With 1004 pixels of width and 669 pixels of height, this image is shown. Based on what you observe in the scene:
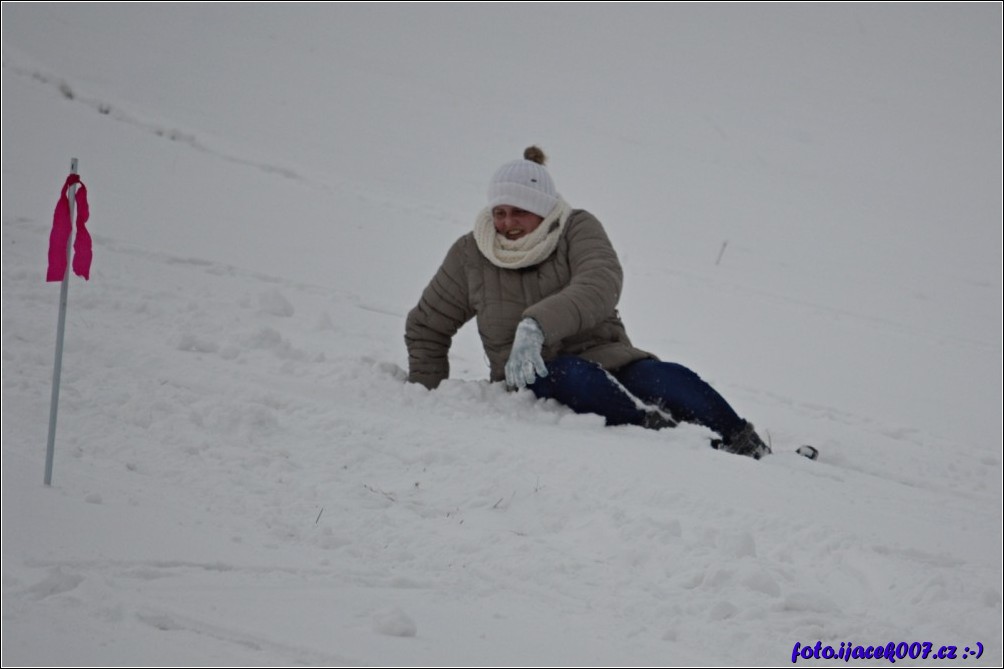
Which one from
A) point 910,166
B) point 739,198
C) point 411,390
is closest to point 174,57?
point 739,198

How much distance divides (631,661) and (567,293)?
2.28 meters

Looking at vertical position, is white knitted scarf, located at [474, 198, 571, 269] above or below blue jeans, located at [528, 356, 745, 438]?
above

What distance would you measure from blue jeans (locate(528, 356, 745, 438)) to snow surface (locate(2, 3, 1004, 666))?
13 centimetres

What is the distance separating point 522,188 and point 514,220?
15 centimetres

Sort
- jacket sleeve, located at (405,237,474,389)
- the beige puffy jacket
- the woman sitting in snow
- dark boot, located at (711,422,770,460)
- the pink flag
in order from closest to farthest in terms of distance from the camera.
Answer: the pink flag, dark boot, located at (711,422,770,460), the woman sitting in snow, the beige puffy jacket, jacket sleeve, located at (405,237,474,389)

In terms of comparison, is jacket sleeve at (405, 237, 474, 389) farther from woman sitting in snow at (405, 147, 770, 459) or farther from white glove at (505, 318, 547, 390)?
white glove at (505, 318, 547, 390)

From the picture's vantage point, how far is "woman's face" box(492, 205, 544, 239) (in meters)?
4.66

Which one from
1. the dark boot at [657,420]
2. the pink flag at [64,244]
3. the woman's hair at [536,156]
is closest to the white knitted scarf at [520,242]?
the woman's hair at [536,156]

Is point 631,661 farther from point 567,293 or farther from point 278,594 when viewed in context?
point 567,293

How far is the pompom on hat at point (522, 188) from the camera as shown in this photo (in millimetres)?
4617

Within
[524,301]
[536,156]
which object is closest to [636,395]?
[524,301]

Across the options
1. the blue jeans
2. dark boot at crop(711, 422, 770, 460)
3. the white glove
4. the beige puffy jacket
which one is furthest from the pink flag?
dark boot at crop(711, 422, 770, 460)

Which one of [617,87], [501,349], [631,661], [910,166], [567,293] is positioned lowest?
[631,661]

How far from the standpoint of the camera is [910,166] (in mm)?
21109
